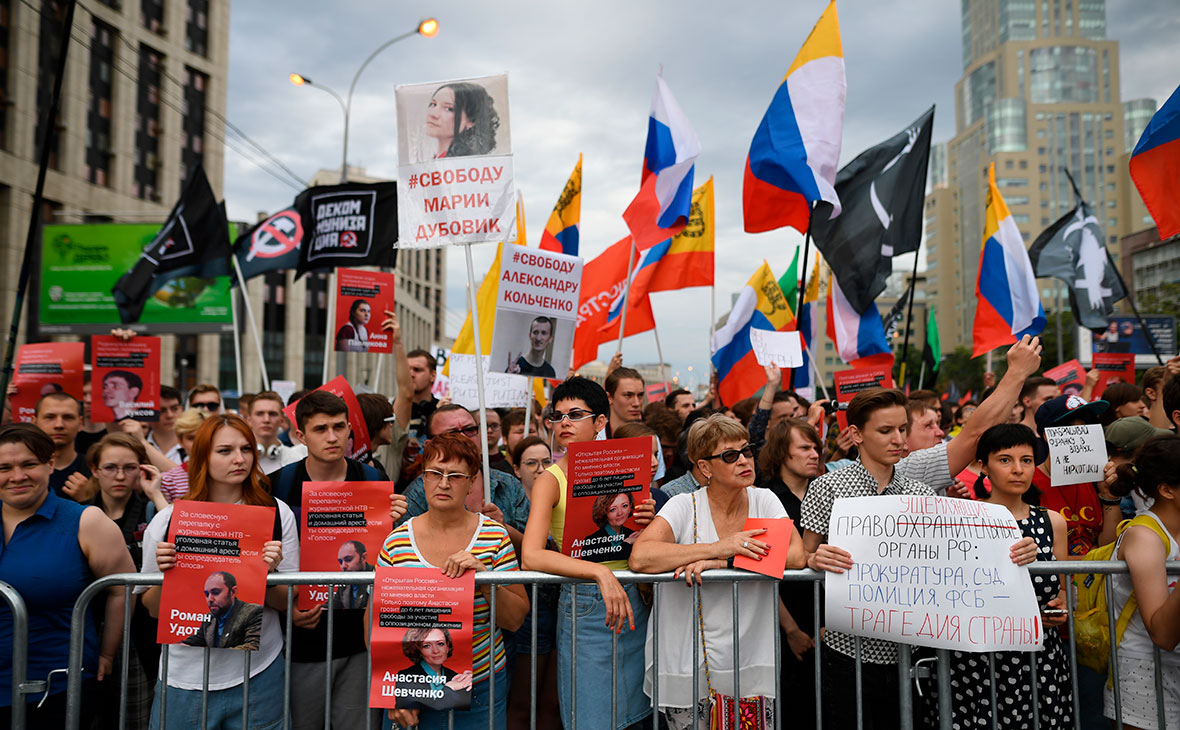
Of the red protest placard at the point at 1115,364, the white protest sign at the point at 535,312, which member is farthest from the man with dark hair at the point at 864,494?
the red protest placard at the point at 1115,364

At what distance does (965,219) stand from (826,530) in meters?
125

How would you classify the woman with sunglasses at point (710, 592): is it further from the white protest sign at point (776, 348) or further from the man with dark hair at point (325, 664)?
the white protest sign at point (776, 348)

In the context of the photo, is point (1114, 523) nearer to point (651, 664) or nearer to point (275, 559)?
point (651, 664)

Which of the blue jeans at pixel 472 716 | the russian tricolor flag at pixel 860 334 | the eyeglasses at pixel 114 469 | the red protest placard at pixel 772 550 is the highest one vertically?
the russian tricolor flag at pixel 860 334

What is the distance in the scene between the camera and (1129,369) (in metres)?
9.28

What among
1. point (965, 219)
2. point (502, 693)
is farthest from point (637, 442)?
point (965, 219)

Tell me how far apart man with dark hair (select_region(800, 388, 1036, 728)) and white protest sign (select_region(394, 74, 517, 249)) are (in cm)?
261

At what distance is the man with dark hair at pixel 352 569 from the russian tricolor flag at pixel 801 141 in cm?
479

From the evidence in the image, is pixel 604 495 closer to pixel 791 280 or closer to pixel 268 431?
pixel 268 431

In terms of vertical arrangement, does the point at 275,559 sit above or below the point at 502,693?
above

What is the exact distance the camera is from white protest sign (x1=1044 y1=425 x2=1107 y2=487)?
15.0ft

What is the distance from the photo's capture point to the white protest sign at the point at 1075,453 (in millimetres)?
4582

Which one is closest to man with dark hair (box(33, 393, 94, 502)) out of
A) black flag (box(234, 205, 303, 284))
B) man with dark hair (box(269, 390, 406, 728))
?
man with dark hair (box(269, 390, 406, 728))

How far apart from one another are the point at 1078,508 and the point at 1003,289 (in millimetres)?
4691
